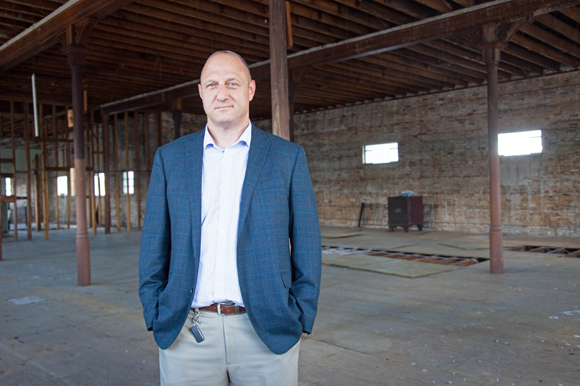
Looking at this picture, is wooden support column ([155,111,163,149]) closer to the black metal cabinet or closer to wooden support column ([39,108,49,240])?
wooden support column ([39,108,49,240])

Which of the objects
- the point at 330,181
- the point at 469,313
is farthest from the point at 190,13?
the point at 330,181

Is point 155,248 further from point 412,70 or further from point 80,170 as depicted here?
point 412,70

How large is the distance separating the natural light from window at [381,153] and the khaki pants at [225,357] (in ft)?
46.5

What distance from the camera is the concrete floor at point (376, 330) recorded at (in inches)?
133

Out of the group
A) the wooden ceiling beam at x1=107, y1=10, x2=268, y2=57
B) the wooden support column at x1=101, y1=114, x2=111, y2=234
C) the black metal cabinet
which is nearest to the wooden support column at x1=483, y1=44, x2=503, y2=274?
the wooden ceiling beam at x1=107, y1=10, x2=268, y2=57

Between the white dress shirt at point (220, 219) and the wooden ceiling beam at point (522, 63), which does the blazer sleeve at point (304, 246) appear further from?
the wooden ceiling beam at point (522, 63)

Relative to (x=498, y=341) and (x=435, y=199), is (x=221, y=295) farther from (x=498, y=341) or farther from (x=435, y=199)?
(x=435, y=199)

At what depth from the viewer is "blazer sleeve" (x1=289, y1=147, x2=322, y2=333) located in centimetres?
163

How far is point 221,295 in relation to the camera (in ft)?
5.26

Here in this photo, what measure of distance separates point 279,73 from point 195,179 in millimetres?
3020

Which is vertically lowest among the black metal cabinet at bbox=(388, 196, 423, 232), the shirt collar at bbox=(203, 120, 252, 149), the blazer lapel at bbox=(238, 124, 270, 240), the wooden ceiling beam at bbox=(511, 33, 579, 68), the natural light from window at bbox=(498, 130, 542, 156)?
the black metal cabinet at bbox=(388, 196, 423, 232)

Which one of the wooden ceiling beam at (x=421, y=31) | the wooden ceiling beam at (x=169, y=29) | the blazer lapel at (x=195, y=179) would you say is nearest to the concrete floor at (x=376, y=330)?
the blazer lapel at (x=195, y=179)

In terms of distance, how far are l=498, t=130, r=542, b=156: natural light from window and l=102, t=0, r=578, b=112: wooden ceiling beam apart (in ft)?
10.0

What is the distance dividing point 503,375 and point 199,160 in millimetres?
2763
